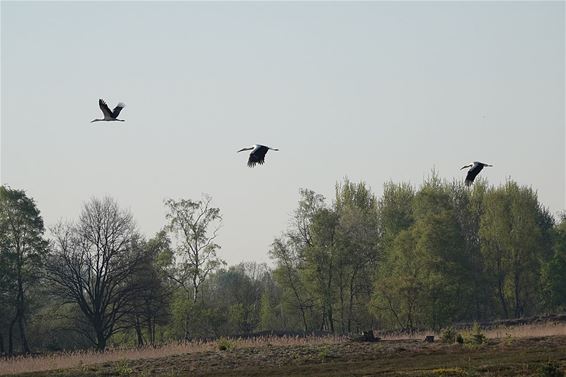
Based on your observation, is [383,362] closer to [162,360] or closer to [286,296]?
[162,360]

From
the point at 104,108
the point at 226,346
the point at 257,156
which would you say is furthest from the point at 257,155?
the point at 226,346

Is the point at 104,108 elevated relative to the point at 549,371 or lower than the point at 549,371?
elevated

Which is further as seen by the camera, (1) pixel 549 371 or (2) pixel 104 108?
(2) pixel 104 108

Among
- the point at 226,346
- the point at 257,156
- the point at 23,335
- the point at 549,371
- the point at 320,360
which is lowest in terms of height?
Answer: the point at 320,360

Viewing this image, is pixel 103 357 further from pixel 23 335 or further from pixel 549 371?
pixel 549 371

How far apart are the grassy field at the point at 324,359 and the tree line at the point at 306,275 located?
17.6 meters

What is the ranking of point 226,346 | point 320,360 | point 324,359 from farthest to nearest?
point 226,346 < point 324,359 < point 320,360

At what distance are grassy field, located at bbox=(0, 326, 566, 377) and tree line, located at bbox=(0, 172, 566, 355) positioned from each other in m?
17.6

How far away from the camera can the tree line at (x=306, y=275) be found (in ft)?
237

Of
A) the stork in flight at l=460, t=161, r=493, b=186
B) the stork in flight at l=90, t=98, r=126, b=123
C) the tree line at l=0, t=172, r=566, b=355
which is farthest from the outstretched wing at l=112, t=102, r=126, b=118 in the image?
the tree line at l=0, t=172, r=566, b=355

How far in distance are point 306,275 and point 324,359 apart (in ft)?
119

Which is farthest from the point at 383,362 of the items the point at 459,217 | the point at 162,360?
the point at 459,217

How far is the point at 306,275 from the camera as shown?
8112 cm

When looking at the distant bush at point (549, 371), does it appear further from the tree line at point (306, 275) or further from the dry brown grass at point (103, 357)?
the tree line at point (306, 275)
